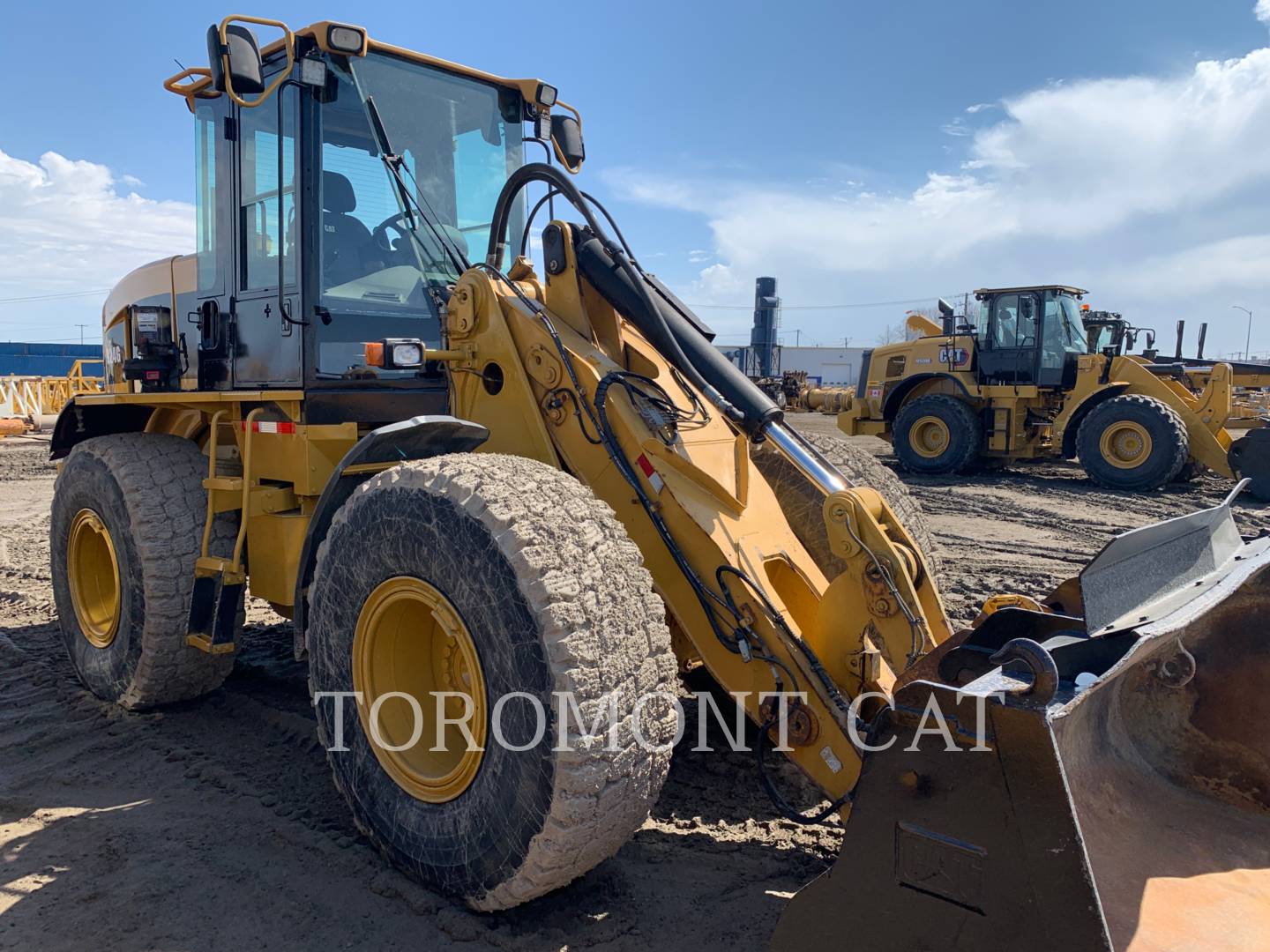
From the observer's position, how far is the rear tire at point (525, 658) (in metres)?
2.42

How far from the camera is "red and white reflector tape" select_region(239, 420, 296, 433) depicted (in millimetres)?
3887

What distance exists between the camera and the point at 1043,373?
14.2 meters

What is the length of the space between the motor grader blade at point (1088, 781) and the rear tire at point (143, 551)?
3.21 meters

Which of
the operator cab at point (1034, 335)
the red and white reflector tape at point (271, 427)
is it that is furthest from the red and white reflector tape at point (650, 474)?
the operator cab at point (1034, 335)

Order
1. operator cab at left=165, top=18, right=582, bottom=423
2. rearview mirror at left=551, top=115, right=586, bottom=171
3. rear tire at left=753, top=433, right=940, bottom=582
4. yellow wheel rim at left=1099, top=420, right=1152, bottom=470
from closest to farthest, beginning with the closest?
rear tire at left=753, top=433, right=940, bottom=582 < operator cab at left=165, top=18, right=582, bottom=423 < rearview mirror at left=551, top=115, right=586, bottom=171 < yellow wheel rim at left=1099, top=420, right=1152, bottom=470

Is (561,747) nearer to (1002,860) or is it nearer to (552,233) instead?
(1002,860)

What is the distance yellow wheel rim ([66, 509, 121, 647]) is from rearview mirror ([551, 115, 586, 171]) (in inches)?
116

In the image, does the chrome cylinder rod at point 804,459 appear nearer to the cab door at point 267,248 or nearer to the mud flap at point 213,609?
the cab door at point 267,248

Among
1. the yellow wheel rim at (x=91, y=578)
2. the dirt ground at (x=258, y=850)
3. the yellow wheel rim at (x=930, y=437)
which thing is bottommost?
the dirt ground at (x=258, y=850)

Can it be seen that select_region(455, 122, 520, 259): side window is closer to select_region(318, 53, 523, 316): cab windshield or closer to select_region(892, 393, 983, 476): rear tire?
select_region(318, 53, 523, 316): cab windshield

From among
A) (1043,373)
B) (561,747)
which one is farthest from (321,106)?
(1043,373)

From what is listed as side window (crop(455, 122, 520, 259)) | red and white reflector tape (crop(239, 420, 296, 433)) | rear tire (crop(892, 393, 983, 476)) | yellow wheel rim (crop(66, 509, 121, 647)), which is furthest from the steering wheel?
rear tire (crop(892, 393, 983, 476))

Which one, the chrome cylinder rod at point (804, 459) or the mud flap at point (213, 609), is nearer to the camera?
the chrome cylinder rod at point (804, 459)

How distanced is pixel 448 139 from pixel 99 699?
3.23 meters
